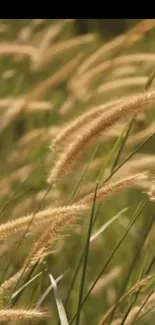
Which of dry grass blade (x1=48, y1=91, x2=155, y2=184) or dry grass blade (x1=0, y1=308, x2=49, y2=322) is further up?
dry grass blade (x1=48, y1=91, x2=155, y2=184)

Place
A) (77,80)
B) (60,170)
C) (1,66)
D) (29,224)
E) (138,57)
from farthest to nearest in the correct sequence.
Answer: (1,66)
(77,80)
(138,57)
(60,170)
(29,224)

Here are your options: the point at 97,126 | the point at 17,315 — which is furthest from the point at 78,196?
the point at 17,315

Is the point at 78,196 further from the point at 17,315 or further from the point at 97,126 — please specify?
the point at 17,315

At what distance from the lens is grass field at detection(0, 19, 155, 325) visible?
3.72ft

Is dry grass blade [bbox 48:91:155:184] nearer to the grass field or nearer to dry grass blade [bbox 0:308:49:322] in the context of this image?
the grass field

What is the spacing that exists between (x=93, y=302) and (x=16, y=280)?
69cm

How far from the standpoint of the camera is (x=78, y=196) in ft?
4.23

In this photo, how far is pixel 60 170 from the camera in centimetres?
120

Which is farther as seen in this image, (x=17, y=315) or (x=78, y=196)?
(x=78, y=196)

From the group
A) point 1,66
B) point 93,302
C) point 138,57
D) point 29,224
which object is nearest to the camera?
point 29,224

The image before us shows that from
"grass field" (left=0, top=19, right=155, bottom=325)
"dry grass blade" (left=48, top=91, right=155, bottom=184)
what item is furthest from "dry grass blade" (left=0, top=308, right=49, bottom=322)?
"dry grass blade" (left=48, top=91, right=155, bottom=184)

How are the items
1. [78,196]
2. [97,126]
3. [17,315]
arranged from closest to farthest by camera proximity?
[17,315] → [97,126] → [78,196]
